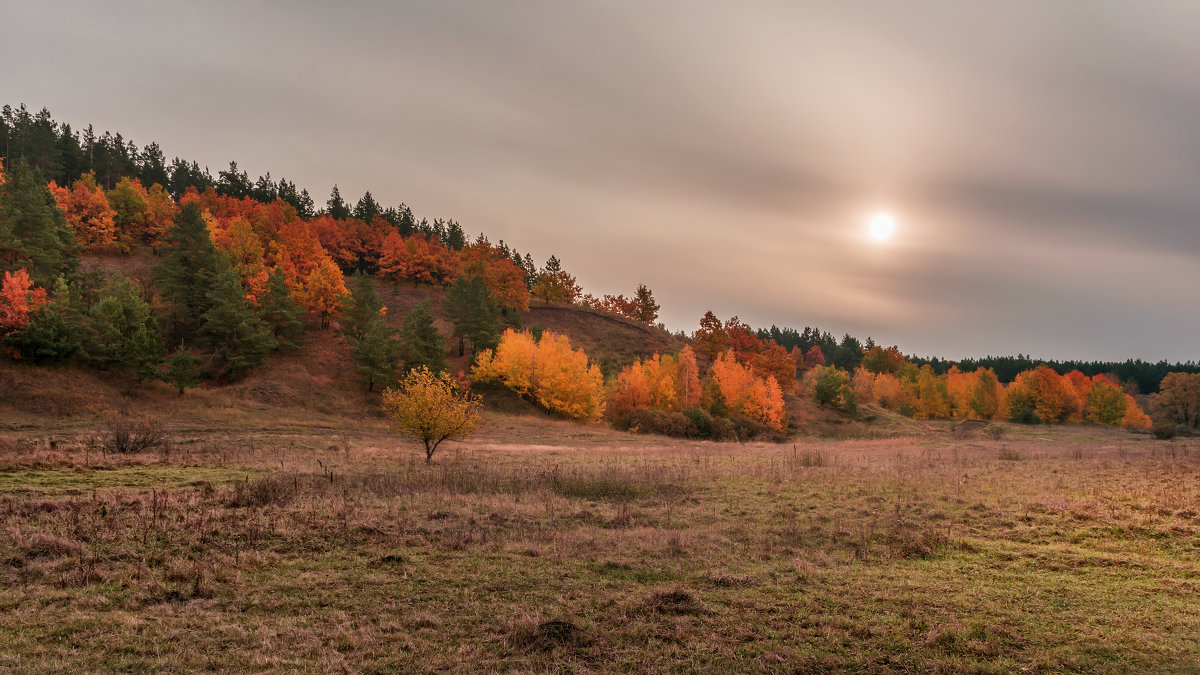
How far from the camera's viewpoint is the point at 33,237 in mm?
61062

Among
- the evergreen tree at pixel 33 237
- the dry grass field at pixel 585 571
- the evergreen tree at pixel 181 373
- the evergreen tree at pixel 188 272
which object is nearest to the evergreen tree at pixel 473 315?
the evergreen tree at pixel 188 272

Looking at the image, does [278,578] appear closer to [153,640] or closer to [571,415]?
[153,640]

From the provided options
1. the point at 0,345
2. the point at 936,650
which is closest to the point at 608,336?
the point at 0,345

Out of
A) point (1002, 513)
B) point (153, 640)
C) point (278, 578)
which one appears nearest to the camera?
point (153, 640)

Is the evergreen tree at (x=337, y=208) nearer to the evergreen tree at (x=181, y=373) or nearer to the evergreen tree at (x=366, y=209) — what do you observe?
the evergreen tree at (x=366, y=209)

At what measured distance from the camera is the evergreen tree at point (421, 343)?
230 ft

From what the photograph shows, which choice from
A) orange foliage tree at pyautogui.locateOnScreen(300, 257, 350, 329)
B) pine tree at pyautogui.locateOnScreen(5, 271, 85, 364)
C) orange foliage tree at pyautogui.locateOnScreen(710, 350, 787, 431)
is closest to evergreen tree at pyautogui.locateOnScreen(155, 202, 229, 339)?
orange foliage tree at pyautogui.locateOnScreen(300, 257, 350, 329)

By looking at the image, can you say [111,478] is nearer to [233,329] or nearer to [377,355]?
[377,355]

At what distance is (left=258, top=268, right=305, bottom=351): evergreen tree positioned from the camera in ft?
230

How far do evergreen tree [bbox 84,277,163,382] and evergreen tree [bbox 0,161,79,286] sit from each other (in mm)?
9666

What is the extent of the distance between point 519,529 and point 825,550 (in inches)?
338

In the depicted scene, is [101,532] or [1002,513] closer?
[101,532]

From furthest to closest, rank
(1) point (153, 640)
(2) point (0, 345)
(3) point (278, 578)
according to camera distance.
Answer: (2) point (0, 345), (3) point (278, 578), (1) point (153, 640)

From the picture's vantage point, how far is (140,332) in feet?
175
